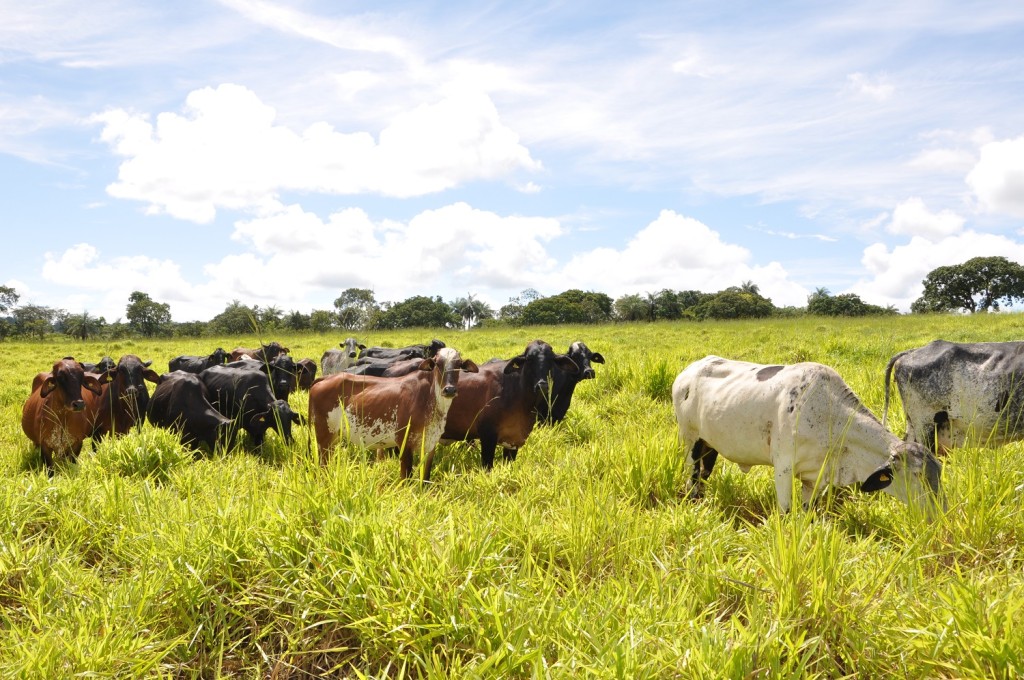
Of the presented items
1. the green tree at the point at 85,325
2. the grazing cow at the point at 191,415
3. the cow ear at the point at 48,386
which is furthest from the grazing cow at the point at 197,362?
the green tree at the point at 85,325

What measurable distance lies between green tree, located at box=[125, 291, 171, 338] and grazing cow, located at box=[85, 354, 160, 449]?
81.7 meters

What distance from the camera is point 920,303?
3014 inches

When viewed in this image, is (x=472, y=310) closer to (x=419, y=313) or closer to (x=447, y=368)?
(x=419, y=313)

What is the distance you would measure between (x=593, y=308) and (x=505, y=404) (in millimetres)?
95548

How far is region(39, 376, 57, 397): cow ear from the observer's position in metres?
7.52

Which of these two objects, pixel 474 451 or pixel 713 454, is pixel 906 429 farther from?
pixel 474 451

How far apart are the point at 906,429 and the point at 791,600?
4.87 m

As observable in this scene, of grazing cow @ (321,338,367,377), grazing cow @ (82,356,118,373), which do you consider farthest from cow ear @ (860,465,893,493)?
grazing cow @ (321,338,367,377)

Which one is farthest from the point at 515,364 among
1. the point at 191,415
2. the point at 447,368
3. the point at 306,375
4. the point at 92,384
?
the point at 306,375

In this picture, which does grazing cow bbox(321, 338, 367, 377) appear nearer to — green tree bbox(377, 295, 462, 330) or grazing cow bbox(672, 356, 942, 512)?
grazing cow bbox(672, 356, 942, 512)

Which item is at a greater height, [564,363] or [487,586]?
[564,363]

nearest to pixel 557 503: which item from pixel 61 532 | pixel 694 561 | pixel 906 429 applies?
pixel 694 561

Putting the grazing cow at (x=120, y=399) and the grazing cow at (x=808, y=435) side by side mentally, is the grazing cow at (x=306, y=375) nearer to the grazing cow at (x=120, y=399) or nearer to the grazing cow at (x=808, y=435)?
the grazing cow at (x=120, y=399)

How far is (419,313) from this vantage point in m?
94.0
